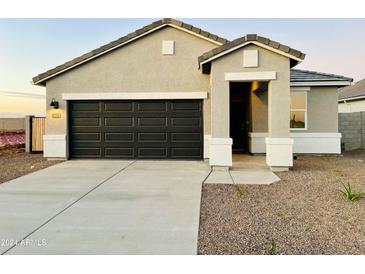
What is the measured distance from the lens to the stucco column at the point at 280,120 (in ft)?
27.1

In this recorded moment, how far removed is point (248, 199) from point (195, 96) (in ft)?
19.1

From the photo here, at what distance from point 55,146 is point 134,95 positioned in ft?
12.8

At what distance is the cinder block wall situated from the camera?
559 inches

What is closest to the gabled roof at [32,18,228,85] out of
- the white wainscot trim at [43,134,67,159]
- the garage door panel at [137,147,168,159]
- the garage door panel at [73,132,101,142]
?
the white wainscot trim at [43,134,67,159]

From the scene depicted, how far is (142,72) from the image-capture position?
35.6ft

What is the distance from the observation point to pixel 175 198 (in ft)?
18.7

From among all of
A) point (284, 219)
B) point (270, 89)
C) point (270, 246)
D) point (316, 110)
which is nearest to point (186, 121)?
point (270, 89)

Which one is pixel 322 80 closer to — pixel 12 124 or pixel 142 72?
pixel 142 72

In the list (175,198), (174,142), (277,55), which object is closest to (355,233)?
(175,198)

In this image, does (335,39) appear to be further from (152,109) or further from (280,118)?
(152,109)

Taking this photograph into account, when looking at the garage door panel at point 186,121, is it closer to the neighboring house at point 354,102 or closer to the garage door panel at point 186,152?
the garage door panel at point 186,152

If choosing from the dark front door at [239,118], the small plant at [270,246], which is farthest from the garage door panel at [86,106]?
the small plant at [270,246]

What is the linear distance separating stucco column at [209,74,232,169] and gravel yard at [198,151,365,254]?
2.00 meters
